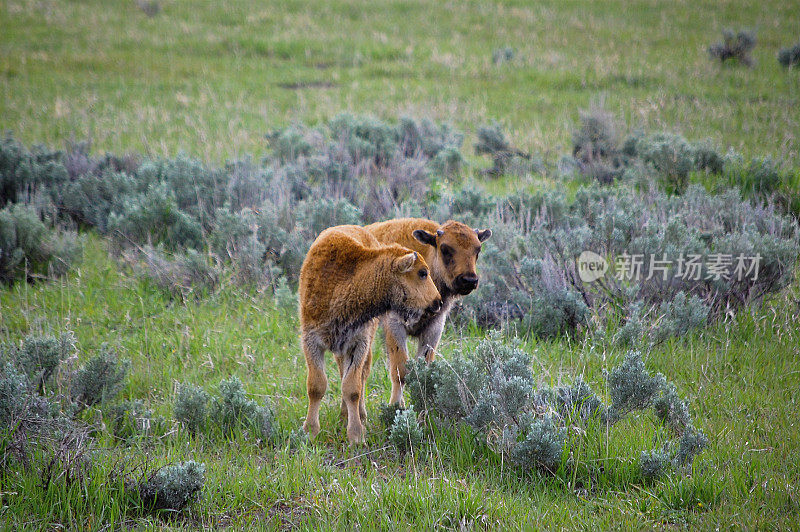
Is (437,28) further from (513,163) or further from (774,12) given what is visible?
(513,163)

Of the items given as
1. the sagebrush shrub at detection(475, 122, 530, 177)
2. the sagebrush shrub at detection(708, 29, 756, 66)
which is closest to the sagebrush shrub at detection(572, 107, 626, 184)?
the sagebrush shrub at detection(475, 122, 530, 177)

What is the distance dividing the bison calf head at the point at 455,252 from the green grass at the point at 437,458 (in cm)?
97

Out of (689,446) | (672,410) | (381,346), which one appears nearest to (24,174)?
(381,346)

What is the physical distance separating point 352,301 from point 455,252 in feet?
3.39

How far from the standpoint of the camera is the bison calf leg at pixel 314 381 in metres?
4.76

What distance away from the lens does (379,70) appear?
65.5 feet

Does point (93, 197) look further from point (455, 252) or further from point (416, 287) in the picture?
point (416, 287)

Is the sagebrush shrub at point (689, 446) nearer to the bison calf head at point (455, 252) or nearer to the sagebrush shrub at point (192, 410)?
the bison calf head at point (455, 252)

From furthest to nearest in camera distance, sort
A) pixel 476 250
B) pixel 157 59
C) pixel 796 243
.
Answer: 1. pixel 157 59
2. pixel 796 243
3. pixel 476 250

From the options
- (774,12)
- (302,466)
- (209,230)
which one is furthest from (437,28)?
(302,466)

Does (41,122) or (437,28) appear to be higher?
(437,28)

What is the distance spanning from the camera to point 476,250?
5285 mm

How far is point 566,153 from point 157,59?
14966mm

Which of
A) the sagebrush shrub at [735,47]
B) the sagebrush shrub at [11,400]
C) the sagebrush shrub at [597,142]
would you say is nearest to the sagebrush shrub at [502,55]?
the sagebrush shrub at [735,47]
